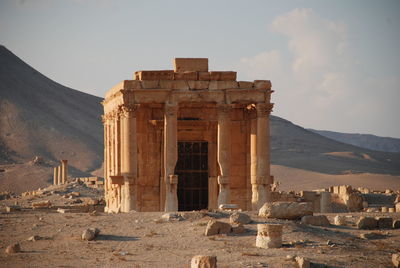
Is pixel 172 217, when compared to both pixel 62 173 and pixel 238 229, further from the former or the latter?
pixel 62 173

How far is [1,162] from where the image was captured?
87.9 m

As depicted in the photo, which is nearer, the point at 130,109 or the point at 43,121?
the point at 130,109

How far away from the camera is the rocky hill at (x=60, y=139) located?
88.4 metres

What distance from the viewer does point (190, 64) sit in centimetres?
3028

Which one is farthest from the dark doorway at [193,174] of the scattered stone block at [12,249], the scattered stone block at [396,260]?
the scattered stone block at [396,260]

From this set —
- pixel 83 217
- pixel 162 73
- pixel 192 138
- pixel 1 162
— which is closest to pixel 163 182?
pixel 192 138

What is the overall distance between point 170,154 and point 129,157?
1.51 m

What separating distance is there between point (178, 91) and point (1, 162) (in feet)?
206

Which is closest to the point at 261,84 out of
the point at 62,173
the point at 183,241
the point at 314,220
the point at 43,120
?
the point at 314,220

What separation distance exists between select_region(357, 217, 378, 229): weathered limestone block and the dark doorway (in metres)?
10.5

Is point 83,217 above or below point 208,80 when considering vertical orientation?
below

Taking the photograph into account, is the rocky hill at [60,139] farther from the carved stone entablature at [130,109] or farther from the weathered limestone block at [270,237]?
the weathered limestone block at [270,237]

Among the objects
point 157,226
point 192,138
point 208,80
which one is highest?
point 208,80

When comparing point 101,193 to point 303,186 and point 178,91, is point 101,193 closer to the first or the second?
point 178,91
